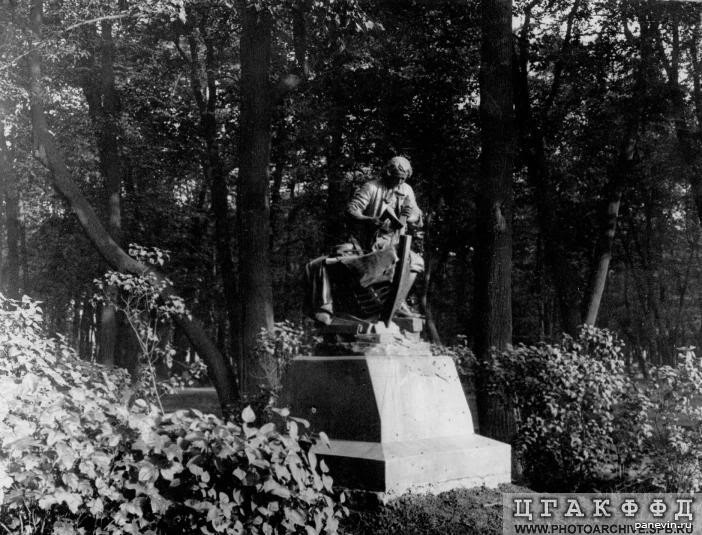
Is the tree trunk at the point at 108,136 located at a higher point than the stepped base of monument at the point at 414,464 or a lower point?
higher

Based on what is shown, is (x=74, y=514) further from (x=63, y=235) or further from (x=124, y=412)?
(x=63, y=235)

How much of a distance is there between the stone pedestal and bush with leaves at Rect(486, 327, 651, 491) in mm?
1919

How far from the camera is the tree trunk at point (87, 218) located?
11.9 m

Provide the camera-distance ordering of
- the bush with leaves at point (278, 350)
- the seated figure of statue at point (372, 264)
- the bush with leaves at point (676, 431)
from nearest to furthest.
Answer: the seated figure of statue at point (372, 264) < the bush with leaves at point (676, 431) < the bush with leaves at point (278, 350)

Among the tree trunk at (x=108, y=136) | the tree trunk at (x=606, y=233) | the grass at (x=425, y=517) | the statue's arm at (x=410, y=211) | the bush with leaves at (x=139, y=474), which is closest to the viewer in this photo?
the bush with leaves at (x=139, y=474)

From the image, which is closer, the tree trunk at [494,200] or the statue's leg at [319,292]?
the statue's leg at [319,292]

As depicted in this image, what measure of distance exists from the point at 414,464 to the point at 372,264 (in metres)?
1.85

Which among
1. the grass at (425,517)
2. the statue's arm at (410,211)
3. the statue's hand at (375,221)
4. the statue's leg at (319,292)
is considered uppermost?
the statue's arm at (410,211)

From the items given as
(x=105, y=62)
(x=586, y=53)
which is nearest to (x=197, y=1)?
(x=105, y=62)

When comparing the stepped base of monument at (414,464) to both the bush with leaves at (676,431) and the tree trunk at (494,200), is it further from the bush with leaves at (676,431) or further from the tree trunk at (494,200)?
the tree trunk at (494,200)

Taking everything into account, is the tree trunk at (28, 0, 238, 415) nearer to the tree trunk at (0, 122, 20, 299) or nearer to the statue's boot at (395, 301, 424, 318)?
the statue's boot at (395, 301, 424, 318)

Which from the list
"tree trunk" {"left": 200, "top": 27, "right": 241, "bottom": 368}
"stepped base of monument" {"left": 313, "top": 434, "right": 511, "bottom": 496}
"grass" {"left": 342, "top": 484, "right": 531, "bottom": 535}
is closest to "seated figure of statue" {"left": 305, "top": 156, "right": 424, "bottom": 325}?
"stepped base of monument" {"left": 313, "top": 434, "right": 511, "bottom": 496}

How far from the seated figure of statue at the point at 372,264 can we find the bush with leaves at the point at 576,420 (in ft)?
7.54

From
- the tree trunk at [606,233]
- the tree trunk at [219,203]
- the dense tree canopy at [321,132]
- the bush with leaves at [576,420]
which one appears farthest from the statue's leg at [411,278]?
the tree trunk at [219,203]
